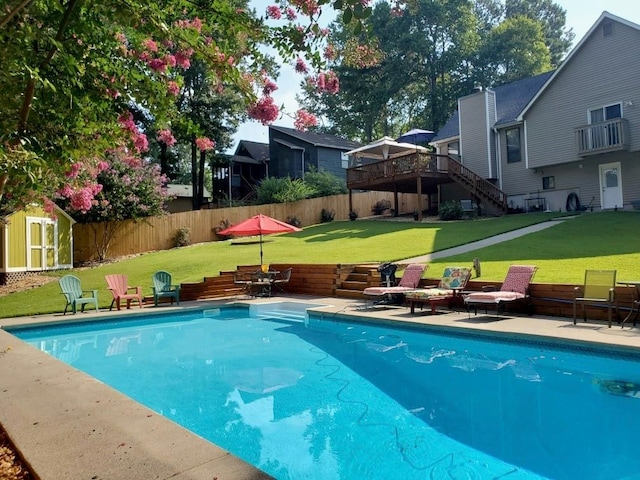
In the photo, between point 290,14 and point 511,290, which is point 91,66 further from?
point 511,290

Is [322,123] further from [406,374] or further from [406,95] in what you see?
[406,374]

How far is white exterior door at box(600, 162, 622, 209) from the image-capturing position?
2064 cm

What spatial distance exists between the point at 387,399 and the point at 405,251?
10834mm

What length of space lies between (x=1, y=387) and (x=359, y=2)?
5.35 meters

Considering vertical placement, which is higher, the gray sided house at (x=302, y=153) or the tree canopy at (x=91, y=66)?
the gray sided house at (x=302, y=153)

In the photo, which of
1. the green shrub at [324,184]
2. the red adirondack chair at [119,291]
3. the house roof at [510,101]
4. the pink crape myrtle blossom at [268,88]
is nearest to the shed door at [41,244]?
the red adirondack chair at [119,291]

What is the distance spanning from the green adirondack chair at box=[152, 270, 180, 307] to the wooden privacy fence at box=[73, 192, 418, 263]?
37.3 ft

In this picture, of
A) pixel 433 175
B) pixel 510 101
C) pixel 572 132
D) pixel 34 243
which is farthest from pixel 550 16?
pixel 34 243

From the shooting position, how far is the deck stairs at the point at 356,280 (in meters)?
12.9

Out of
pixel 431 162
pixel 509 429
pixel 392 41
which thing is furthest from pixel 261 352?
pixel 392 41

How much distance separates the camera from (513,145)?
24625 mm

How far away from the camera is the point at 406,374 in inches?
267

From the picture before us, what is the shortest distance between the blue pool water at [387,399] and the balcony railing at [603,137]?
15.8m

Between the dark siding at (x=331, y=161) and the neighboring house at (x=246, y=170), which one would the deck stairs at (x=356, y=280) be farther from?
the neighboring house at (x=246, y=170)
